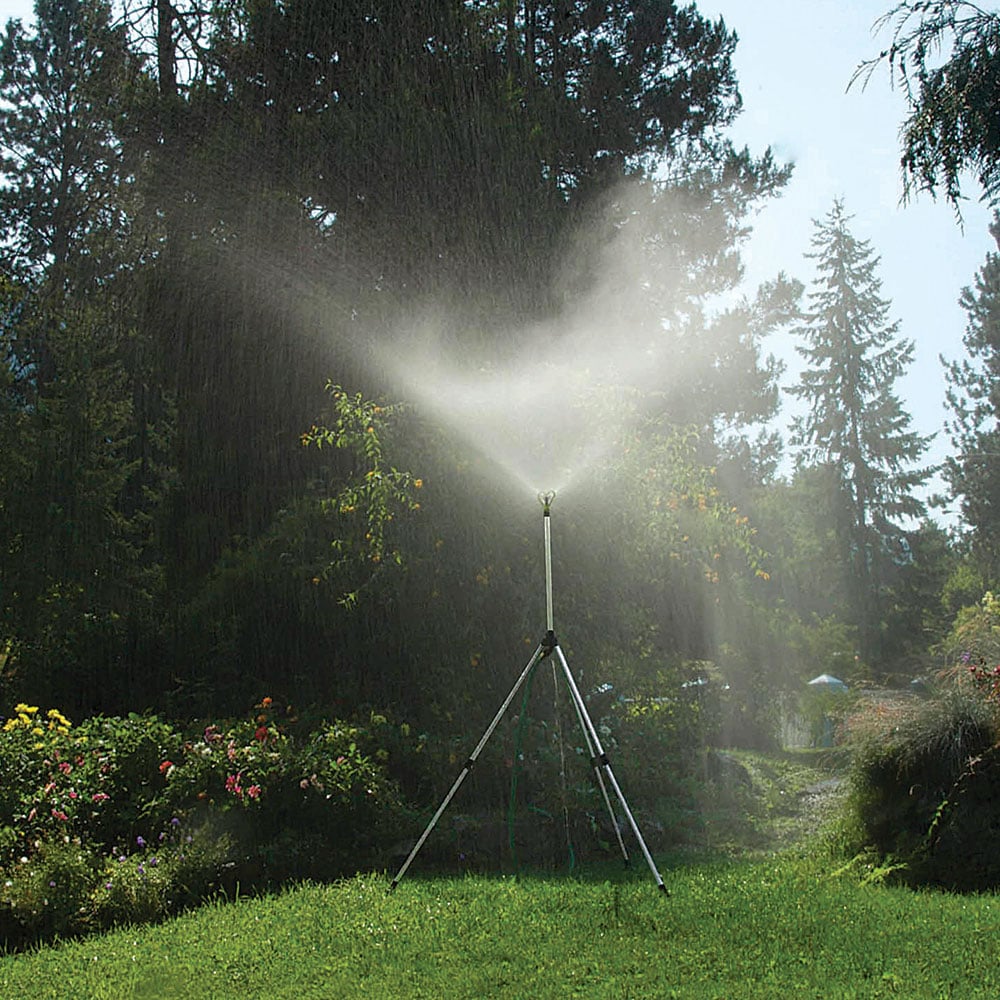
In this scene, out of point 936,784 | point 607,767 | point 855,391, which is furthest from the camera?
point 855,391

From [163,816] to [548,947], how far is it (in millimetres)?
2583

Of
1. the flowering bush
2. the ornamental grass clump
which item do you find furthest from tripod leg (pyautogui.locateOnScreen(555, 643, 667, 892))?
the flowering bush

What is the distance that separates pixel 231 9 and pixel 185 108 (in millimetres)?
1589

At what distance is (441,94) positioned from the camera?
12461 millimetres

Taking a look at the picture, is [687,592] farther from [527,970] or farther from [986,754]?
[527,970]

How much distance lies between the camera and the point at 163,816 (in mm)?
5676

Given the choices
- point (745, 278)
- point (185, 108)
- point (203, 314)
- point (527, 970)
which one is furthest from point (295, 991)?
point (745, 278)

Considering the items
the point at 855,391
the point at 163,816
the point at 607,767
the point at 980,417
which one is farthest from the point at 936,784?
the point at 855,391

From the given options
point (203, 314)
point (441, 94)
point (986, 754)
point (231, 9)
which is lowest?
point (986, 754)

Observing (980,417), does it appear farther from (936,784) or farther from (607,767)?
(607,767)

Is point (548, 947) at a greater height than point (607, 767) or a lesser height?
lesser

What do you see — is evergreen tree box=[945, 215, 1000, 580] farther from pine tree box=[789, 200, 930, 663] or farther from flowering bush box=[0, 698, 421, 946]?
flowering bush box=[0, 698, 421, 946]

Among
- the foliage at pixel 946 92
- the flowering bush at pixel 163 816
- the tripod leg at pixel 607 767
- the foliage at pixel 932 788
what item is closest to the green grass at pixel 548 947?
the tripod leg at pixel 607 767

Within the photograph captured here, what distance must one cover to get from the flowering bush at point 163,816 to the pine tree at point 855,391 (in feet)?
83.2
